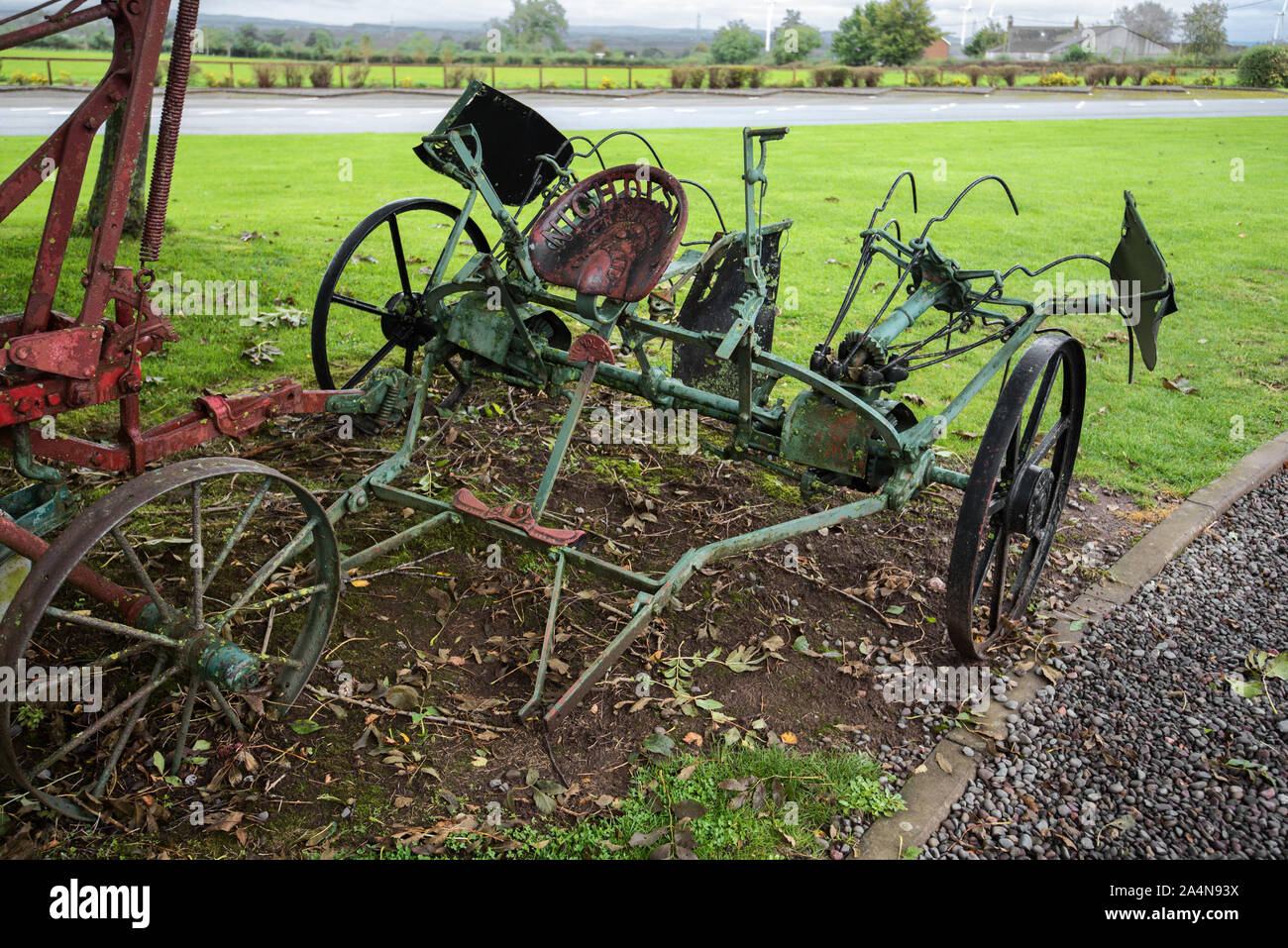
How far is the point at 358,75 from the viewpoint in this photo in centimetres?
2892

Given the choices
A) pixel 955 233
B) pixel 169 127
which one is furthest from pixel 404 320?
pixel 955 233

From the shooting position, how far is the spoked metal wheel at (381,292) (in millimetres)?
4645

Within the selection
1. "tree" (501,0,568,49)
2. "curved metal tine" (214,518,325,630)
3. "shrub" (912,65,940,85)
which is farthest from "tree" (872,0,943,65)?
"curved metal tine" (214,518,325,630)

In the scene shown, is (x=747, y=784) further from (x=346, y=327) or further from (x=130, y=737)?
(x=346, y=327)

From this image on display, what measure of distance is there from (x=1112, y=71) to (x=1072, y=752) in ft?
141

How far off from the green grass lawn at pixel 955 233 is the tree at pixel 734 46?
29.8 m

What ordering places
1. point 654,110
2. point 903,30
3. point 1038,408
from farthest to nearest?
point 903,30, point 654,110, point 1038,408

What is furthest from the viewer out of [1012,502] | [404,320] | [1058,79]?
[1058,79]

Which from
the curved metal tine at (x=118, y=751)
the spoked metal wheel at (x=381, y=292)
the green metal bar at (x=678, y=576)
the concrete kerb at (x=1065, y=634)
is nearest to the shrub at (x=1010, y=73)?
the spoked metal wheel at (x=381, y=292)

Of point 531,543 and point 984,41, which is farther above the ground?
point 984,41

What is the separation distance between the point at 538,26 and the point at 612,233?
191ft

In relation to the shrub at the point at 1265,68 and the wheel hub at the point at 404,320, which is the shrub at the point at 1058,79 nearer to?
the shrub at the point at 1265,68

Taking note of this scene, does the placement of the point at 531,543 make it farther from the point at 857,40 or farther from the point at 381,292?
the point at 857,40

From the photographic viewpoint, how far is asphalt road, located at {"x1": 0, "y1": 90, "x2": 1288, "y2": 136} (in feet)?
57.5
